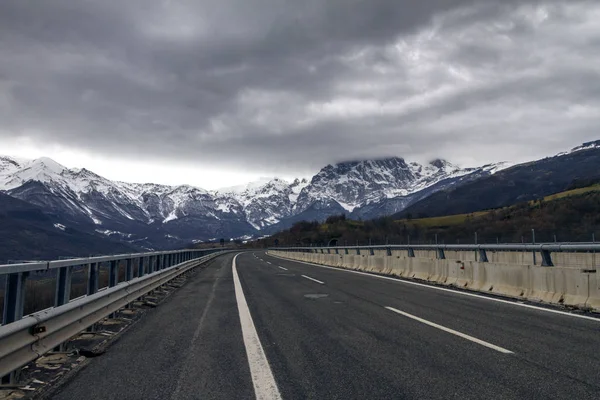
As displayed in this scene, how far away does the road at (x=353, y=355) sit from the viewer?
542cm

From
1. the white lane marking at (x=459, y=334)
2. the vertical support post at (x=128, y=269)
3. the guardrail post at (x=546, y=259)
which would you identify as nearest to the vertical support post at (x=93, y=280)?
the vertical support post at (x=128, y=269)

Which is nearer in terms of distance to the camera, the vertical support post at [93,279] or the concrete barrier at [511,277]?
the vertical support post at [93,279]

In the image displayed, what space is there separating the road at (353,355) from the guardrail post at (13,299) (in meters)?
1.07

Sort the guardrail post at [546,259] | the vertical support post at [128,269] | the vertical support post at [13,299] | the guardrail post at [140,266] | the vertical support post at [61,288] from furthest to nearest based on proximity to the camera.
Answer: the guardrail post at [140,266]
the guardrail post at [546,259]
the vertical support post at [128,269]
the vertical support post at [61,288]
the vertical support post at [13,299]

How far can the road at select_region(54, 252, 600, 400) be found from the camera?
17.8 ft

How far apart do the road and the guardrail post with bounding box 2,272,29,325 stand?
3.50ft

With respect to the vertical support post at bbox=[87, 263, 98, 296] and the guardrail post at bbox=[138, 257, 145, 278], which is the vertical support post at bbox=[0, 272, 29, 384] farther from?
the guardrail post at bbox=[138, 257, 145, 278]

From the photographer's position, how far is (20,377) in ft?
19.7

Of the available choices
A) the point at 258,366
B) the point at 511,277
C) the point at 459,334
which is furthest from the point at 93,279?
the point at 511,277

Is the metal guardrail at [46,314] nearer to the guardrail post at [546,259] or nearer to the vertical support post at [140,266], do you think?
the vertical support post at [140,266]

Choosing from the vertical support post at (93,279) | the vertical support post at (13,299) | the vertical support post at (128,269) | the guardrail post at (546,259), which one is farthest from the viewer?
the guardrail post at (546,259)

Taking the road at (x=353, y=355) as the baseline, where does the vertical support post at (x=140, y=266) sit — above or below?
above

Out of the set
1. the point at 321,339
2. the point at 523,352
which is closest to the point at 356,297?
the point at 321,339

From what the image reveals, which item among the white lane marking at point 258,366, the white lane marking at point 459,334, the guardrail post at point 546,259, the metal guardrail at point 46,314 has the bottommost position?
the white lane marking at point 258,366
